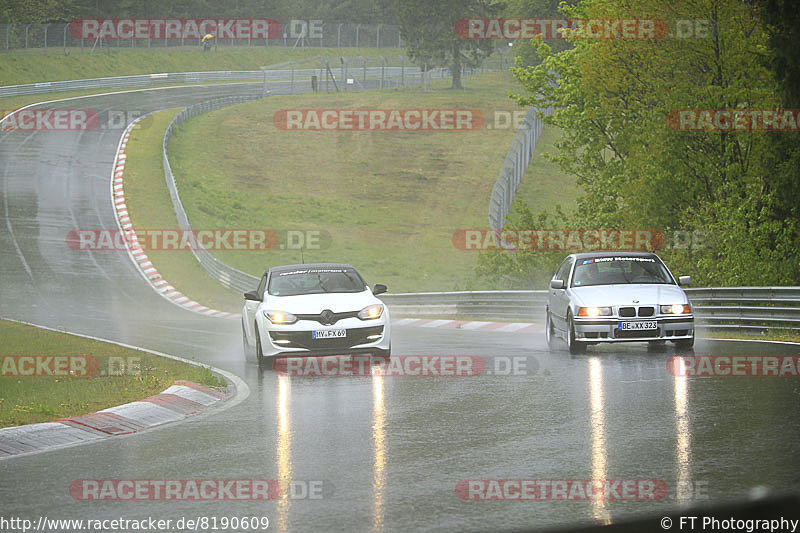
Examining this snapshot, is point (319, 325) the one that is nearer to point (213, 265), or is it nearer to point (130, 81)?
point (213, 265)

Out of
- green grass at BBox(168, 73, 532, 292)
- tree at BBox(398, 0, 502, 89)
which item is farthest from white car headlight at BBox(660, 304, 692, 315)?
tree at BBox(398, 0, 502, 89)

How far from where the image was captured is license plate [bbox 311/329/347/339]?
15234 mm

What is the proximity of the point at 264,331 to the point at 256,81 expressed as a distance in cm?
8837

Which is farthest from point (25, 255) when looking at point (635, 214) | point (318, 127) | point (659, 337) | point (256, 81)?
point (256, 81)

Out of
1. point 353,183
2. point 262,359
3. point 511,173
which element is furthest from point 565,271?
point 353,183

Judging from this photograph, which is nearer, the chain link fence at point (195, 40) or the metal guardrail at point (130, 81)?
the metal guardrail at point (130, 81)

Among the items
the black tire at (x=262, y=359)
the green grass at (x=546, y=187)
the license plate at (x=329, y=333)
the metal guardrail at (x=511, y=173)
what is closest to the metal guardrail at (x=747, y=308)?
the license plate at (x=329, y=333)

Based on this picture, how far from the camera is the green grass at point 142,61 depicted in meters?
85.9

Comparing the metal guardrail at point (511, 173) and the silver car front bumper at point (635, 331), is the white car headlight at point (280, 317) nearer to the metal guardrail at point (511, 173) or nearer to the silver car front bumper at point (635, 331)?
the silver car front bumper at point (635, 331)

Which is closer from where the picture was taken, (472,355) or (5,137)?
(472,355)

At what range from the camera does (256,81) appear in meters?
101

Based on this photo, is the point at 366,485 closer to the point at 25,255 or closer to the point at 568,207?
the point at 25,255

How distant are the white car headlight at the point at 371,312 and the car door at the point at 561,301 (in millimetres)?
3100

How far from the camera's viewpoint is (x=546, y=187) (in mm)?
59656
